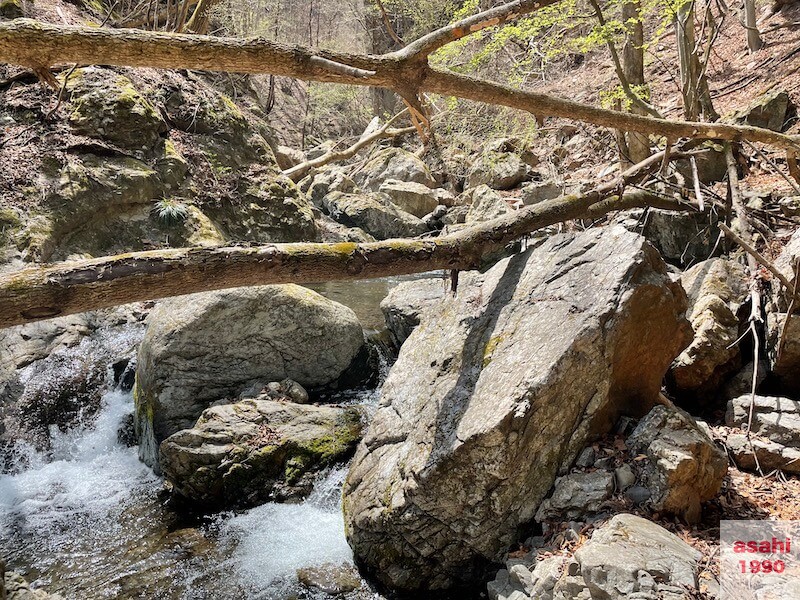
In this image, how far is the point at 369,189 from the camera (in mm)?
17875

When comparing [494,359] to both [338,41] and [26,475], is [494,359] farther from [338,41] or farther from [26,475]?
[338,41]

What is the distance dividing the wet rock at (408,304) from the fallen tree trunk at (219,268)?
2.87 m

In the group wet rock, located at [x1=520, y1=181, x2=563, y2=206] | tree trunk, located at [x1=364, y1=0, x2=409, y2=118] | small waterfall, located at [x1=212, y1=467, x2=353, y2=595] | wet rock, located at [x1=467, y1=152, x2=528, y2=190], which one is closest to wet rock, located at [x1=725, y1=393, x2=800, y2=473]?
small waterfall, located at [x1=212, y1=467, x2=353, y2=595]

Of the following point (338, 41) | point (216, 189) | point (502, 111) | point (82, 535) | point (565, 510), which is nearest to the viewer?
point (565, 510)

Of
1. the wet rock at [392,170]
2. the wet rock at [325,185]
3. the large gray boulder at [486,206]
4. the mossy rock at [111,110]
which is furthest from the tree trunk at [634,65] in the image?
the wet rock at [325,185]

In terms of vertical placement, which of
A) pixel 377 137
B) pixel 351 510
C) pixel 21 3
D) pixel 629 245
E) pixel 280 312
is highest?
pixel 21 3

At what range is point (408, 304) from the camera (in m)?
7.46

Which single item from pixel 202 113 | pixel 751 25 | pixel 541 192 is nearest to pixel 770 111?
pixel 541 192

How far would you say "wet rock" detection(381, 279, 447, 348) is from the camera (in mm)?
7305

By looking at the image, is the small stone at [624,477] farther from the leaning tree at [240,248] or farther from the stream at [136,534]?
→ the stream at [136,534]

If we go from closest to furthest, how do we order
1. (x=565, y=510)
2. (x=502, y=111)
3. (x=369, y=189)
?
(x=565, y=510) < (x=502, y=111) < (x=369, y=189)

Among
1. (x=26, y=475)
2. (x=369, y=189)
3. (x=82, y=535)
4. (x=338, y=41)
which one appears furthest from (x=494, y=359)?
(x=338, y=41)

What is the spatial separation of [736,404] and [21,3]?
1296 cm

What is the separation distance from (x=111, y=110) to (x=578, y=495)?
9.90 m
